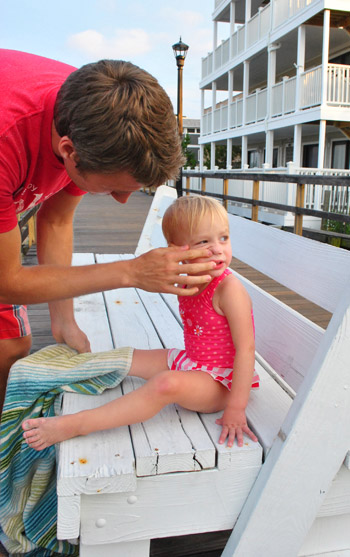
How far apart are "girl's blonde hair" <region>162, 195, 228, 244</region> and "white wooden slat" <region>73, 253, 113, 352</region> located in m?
0.64

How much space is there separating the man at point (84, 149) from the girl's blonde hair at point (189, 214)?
169mm

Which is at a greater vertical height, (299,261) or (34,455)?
(299,261)

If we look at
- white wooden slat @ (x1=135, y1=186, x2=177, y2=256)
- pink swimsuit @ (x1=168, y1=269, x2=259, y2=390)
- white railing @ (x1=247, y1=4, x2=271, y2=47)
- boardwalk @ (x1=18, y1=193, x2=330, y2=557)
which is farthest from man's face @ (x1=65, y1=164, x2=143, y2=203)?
white railing @ (x1=247, y1=4, x2=271, y2=47)

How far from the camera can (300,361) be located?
1.60m

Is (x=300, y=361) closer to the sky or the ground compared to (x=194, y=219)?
closer to the ground

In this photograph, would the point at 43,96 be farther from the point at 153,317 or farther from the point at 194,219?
the point at 153,317

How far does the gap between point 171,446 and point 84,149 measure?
819 mm

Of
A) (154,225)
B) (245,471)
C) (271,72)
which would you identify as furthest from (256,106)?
(245,471)

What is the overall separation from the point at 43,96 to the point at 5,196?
346mm

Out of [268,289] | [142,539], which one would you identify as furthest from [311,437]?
[268,289]

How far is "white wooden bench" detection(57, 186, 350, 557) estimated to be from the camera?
1.21 meters

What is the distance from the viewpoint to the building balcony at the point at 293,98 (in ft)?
42.0

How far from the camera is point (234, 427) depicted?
137 cm

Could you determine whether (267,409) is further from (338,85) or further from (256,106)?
(256,106)
